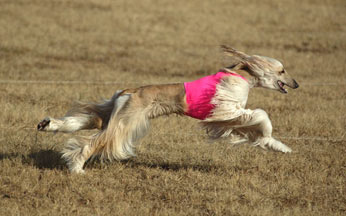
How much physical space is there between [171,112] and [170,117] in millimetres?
2666

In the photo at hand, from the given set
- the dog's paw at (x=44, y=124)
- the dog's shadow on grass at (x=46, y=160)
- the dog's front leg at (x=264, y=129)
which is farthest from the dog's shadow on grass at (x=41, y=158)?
the dog's front leg at (x=264, y=129)

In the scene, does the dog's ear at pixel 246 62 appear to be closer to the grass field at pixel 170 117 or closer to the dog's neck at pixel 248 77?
the dog's neck at pixel 248 77

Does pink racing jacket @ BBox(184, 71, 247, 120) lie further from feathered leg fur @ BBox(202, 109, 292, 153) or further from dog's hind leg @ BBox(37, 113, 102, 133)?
dog's hind leg @ BBox(37, 113, 102, 133)

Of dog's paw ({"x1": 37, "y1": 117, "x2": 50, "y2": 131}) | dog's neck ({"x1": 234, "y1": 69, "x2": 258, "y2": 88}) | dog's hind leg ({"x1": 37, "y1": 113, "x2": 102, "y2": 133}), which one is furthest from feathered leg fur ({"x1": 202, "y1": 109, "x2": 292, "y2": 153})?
dog's paw ({"x1": 37, "y1": 117, "x2": 50, "y2": 131})

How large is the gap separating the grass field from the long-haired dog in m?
0.35

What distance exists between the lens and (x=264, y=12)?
1906cm

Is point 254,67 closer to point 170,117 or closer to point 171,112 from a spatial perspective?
point 171,112

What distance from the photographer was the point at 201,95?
18.1 feet

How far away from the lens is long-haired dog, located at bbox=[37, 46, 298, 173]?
547 centimetres

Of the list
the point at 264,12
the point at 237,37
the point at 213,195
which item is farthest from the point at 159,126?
the point at 264,12

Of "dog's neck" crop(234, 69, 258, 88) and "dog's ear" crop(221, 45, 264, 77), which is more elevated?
"dog's ear" crop(221, 45, 264, 77)

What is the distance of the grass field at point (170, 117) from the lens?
5074mm

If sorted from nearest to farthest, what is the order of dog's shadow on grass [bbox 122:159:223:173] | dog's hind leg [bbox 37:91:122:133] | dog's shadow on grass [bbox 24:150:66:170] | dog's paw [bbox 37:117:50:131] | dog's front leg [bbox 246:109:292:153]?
dog's paw [bbox 37:117:50:131]
dog's front leg [bbox 246:109:292:153]
dog's hind leg [bbox 37:91:122:133]
dog's shadow on grass [bbox 24:150:66:170]
dog's shadow on grass [bbox 122:159:223:173]

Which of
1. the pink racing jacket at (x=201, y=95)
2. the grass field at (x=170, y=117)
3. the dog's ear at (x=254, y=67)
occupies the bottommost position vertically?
the grass field at (x=170, y=117)
